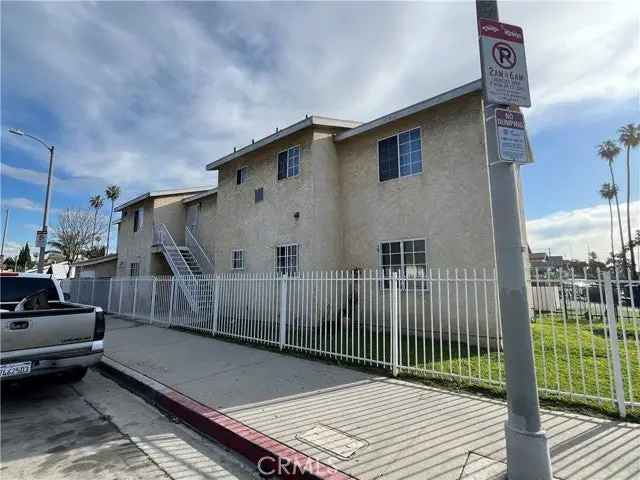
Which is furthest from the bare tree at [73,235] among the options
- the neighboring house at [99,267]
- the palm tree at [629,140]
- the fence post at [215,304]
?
the palm tree at [629,140]

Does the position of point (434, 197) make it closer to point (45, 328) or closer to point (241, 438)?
point (241, 438)

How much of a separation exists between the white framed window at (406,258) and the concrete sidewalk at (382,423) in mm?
4315

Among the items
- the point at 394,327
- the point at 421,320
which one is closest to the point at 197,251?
the point at 421,320

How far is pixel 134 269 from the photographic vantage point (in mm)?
20859

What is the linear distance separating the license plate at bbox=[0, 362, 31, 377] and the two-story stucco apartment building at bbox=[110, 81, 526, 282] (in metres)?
7.76

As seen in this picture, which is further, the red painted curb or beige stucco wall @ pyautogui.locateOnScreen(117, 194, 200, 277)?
beige stucco wall @ pyautogui.locateOnScreen(117, 194, 200, 277)

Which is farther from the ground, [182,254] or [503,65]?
[503,65]

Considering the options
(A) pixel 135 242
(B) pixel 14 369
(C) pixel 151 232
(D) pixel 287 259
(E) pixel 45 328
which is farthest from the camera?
(A) pixel 135 242

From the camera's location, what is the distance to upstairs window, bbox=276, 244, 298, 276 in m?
12.3

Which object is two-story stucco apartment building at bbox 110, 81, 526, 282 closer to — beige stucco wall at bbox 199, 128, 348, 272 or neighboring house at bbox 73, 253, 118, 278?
beige stucco wall at bbox 199, 128, 348, 272

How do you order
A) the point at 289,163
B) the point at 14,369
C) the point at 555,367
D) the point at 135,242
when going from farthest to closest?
1. the point at 135,242
2. the point at 289,163
3. the point at 555,367
4. the point at 14,369

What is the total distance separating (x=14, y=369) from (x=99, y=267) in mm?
24420

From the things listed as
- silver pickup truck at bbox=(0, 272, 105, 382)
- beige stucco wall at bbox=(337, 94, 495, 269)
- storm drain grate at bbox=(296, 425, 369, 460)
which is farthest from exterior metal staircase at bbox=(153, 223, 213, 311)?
storm drain grate at bbox=(296, 425, 369, 460)

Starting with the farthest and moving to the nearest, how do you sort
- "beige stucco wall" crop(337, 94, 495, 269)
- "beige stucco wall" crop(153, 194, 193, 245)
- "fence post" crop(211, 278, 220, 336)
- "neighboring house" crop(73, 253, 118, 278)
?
1. "neighboring house" crop(73, 253, 118, 278)
2. "beige stucco wall" crop(153, 194, 193, 245)
3. "fence post" crop(211, 278, 220, 336)
4. "beige stucco wall" crop(337, 94, 495, 269)
